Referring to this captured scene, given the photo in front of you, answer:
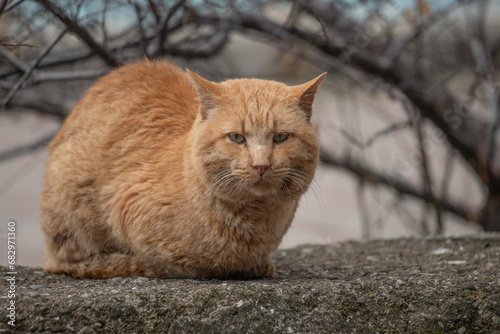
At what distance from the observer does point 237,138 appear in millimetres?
2766

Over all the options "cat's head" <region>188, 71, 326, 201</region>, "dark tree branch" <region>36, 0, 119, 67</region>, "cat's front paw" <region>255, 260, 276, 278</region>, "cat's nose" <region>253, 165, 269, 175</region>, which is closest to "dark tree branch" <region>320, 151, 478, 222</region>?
"dark tree branch" <region>36, 0, 119, 67</region>

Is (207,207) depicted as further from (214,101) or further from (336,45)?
(336,45)

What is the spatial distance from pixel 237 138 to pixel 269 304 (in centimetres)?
85

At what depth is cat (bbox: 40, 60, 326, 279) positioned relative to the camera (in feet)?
9.04

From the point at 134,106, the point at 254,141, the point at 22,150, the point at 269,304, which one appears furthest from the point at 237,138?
the point at 22,150

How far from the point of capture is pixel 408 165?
5.37m

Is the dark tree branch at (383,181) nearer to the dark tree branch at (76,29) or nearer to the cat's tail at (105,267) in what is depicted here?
the dark tree branch at (76,29)

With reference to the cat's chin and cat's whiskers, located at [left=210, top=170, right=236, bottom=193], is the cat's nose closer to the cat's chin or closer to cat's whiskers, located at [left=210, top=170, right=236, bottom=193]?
the cat's chin

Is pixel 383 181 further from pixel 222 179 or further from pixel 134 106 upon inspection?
pixel 222 179

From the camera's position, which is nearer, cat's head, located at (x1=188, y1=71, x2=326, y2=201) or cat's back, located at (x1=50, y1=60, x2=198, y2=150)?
cat's head, located at (x1=188, y1=71, x2=326, y2=201)

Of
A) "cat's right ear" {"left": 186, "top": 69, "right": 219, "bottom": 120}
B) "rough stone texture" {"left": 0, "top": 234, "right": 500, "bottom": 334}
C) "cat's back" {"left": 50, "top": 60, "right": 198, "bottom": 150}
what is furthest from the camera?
"cat's back" {"left": 50, "top": 60, "right": 198, "bottom": 150}

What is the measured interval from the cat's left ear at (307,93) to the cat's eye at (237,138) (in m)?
0.41

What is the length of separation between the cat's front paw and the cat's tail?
1.99 ft

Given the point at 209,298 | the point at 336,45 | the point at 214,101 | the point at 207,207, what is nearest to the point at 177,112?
the point at 214,101
